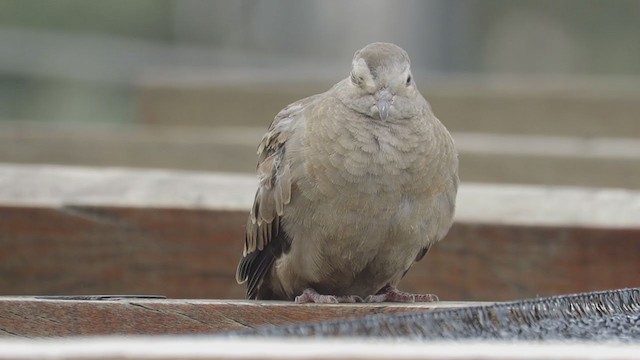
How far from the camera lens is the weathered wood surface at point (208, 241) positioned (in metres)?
4.34

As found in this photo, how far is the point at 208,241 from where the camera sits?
4.62m

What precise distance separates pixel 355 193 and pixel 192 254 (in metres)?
0.73

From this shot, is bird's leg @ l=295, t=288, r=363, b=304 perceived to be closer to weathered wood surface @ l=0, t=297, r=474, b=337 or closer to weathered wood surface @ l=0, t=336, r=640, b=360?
weathered wood surface @ l=0, t=297, r=474, b=337

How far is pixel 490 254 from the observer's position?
14.5ft

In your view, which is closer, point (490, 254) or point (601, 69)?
point (490, 254)

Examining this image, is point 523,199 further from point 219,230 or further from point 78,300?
point 78,300

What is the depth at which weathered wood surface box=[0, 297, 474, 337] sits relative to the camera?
9.80ft

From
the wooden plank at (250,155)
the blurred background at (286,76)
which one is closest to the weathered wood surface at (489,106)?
the blurred background at (286,76)

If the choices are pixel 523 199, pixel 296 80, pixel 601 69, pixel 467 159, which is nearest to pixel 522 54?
pixel 601 69

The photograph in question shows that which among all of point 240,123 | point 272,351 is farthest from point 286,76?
point 272,351

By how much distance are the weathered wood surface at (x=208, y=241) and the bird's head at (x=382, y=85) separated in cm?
44

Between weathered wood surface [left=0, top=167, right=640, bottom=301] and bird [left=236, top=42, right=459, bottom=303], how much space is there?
0.18 metres

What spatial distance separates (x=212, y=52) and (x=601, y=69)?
19.9ft

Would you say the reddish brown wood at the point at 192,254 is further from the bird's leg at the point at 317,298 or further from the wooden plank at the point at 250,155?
the wooden plank at the point at 250,155
